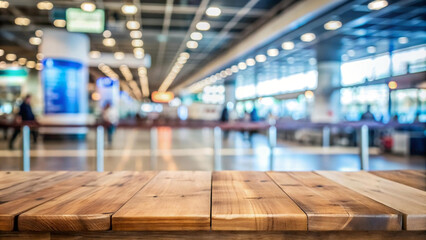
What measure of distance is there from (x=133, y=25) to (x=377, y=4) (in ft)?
26.7

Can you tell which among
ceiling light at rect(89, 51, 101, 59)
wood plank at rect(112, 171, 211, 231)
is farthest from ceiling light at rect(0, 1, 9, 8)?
wood plank at rect(112, 171, 211, 231)

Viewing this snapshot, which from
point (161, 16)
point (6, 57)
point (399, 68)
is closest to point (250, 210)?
point (161, 16)

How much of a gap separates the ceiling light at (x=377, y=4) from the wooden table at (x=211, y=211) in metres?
7.60

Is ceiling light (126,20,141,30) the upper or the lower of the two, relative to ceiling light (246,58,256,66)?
upper

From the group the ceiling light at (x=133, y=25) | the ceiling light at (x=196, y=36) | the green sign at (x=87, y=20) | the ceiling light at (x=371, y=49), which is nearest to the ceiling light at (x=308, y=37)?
the ceiling light at (x=371, y=49)

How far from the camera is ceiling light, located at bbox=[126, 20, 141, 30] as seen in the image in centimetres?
1168

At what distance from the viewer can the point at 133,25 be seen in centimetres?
1208

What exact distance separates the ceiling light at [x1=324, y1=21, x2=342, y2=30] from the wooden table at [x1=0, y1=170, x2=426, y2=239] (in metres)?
9.10

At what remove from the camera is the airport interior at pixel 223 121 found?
104cm

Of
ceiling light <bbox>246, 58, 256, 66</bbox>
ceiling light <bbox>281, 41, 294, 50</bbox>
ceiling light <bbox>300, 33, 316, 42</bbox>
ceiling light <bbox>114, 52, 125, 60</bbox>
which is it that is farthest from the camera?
ceiling light <bbox>114, 52, 125, 60</bbox>

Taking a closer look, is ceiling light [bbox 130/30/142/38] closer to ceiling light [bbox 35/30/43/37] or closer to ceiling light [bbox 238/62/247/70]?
ceiling light [bbox 35/30/43/37]

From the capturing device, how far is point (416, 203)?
3.63ft

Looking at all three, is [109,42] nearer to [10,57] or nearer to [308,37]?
[10,57]

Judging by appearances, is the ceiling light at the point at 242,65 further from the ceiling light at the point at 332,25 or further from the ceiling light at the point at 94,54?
the ceiling light at the point at 94,54
